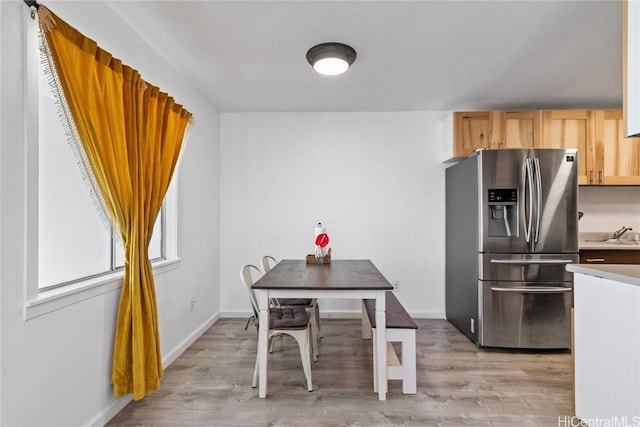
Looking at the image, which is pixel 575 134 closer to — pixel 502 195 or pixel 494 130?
pixel 494 130

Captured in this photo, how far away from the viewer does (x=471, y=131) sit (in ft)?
11.3

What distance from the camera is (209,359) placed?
2723 millimetres

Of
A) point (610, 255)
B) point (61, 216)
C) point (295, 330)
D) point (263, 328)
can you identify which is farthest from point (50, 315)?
point (610, 255)

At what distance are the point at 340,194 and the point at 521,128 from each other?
2.05m

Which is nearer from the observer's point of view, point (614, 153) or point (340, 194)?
point (614, 153)

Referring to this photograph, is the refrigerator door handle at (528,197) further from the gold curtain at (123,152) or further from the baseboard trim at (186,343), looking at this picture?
the baseboard trim at (186,343)

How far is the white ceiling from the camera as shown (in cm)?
192

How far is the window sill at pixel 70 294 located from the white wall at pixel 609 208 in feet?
15.1

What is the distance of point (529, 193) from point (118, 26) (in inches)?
133

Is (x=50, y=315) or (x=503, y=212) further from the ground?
(x=503, y=212)

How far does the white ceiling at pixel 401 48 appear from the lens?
1.92 m

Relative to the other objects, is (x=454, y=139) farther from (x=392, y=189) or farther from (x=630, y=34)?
(x=630, y=34)

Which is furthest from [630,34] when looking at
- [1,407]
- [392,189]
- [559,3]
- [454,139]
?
[1,407]

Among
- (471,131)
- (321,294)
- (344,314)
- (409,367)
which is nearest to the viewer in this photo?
(321,294)
